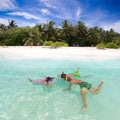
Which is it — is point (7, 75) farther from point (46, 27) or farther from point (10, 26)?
point (10, 26)

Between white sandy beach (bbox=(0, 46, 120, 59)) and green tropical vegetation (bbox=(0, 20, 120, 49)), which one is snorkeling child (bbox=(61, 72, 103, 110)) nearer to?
white sandy beach (bbox=(0, 46, 120, 59))

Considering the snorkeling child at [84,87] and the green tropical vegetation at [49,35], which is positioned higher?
the green tropical vegetation at [49,35]

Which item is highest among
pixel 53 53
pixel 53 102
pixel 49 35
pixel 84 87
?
pixel 49 35

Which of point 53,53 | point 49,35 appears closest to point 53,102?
A: point 53,53

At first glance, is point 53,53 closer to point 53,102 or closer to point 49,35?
point 53,102

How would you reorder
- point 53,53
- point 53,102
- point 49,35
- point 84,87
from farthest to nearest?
point 49,35 → point 53,53 → point 84,87 → point 53,102

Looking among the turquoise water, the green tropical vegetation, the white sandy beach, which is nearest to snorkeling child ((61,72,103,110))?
the turquoise water

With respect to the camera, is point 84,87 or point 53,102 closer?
point 53,102

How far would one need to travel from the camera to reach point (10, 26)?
48406 millimetres

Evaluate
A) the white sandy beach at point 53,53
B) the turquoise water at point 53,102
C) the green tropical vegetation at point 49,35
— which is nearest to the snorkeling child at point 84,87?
the turquoise water at point 53,102

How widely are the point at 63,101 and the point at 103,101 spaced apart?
1705 mm

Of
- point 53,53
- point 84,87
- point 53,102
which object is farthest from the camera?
point 53,53

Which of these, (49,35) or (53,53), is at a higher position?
(49,35)

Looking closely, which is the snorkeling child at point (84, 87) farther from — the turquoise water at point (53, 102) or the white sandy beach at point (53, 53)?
the white sandy beach at point (53, 53)
